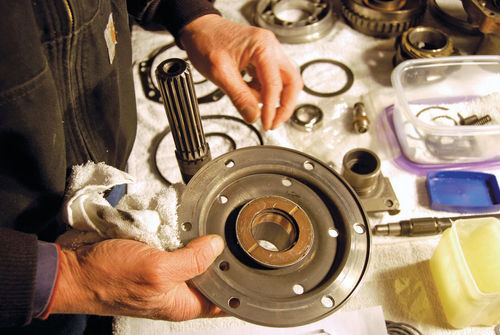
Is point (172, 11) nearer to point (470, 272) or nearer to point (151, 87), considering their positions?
point (151, 87)

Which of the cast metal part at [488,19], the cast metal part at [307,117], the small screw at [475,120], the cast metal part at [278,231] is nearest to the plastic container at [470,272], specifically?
the cast metal part at [278,231]

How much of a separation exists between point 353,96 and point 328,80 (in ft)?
0.38

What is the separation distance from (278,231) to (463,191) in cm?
59

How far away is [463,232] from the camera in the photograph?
0.83 m

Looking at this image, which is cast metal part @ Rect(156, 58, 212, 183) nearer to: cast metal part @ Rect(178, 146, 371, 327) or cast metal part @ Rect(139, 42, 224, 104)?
cast metal part @ Rect(178, 146, 371, 327)

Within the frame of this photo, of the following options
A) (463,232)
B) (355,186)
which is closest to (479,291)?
(463,232)

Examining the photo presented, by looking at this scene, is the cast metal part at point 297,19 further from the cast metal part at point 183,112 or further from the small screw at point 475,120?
the cast metal part at point 183,112

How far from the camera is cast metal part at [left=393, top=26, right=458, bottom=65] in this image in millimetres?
1196

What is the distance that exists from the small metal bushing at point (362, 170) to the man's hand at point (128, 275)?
17.1 inches

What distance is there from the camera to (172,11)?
0.95 meters

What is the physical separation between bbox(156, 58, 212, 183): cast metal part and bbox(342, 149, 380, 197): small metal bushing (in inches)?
14.0

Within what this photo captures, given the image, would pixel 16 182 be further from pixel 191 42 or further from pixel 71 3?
pixel 191 42

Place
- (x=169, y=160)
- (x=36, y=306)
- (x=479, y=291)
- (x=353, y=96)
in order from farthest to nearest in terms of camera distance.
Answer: (x=353, y=96) → (x=169, y=160) → (x=479, y=291) → (x=36, y=306)

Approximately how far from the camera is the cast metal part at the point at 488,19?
3.85 ft
